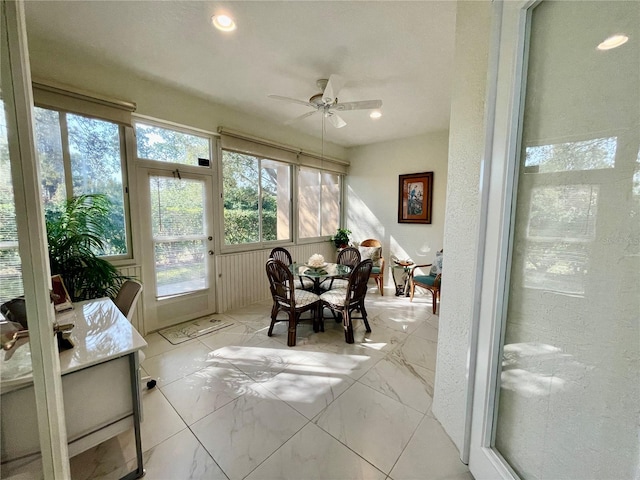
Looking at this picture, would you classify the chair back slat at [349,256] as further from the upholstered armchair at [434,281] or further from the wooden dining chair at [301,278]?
the upholstered armchair at [434,281]

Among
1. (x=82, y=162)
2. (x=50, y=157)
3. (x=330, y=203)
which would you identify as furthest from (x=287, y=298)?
(x=330, y=203)

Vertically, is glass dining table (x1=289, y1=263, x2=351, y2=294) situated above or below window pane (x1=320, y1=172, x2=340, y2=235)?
below

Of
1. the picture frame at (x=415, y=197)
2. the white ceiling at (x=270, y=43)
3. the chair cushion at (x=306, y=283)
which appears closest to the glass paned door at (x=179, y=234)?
the white ceiling at (x=270, y=43)

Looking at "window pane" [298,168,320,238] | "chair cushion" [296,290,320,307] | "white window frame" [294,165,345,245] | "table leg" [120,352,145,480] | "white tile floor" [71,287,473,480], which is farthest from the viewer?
"window pane" [298,168,320,238]

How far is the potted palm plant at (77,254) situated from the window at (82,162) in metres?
0.21

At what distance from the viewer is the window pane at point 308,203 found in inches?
181

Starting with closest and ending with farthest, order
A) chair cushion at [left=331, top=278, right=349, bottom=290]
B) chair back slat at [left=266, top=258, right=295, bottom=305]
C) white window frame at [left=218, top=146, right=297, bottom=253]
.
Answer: chair back slat at [left=266, top=258, right=295, bottom=305] < chair cushion at [left=331, top=278, right=349, bottom=290] < white window frame at [left=218, top=146, right=297, bottom=253]

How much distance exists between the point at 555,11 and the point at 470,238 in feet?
3.08

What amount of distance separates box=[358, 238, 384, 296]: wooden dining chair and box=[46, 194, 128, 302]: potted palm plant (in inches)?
136

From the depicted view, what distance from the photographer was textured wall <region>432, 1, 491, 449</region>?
129 cm

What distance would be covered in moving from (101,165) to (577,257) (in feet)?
11.7

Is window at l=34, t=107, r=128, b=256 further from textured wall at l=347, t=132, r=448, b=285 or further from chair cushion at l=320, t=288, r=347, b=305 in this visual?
textured wall at l=347, t=132, r=448, b=285

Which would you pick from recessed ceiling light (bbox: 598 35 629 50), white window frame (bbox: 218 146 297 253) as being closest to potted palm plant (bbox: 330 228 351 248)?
white window frame (bbox: 218 146 297 253)

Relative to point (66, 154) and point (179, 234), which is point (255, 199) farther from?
point (66, 154)
